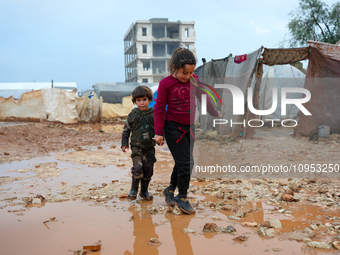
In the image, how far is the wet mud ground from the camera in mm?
2090

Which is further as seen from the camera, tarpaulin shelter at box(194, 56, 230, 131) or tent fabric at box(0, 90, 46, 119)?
tent fabric at box(0, 90, 46, 119)

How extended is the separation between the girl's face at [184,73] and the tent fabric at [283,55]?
15.4 ft

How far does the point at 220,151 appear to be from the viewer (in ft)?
22.6

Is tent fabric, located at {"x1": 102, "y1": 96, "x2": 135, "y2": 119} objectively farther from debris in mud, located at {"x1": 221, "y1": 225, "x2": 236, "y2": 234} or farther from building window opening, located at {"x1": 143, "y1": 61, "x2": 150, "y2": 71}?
building window opening, located at {"x1": 143, "y1": 61, "x2": 150, "y2": 71}

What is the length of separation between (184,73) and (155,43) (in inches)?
1693

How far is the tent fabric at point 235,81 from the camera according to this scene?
7.39 m

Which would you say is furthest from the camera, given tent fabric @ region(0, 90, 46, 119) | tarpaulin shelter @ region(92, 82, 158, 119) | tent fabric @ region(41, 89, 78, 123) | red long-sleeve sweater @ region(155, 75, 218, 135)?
tarpaulin shelter @ region(92, 82, 158, 119)

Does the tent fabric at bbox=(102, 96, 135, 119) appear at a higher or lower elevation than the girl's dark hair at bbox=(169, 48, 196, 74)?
lower

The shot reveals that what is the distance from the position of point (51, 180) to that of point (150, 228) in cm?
227

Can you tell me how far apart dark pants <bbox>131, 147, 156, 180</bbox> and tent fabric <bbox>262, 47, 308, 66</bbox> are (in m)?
4.75

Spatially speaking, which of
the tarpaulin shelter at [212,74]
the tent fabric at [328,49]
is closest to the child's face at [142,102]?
the tent fabric at [328,49]

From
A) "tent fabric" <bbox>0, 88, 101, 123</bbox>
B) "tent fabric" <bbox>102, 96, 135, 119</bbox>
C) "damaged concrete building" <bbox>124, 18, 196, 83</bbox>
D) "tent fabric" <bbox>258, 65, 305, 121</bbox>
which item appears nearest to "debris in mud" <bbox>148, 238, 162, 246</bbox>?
"tent fabric" <bbox>258, 65, 305, 121</bbox>

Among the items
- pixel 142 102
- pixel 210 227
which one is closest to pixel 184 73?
pixel 142 102

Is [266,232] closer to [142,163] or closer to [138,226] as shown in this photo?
[138,226]
